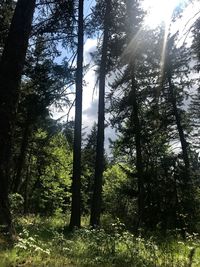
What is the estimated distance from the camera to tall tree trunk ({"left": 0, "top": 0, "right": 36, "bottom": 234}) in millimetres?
6410

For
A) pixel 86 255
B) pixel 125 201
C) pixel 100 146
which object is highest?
pixel 100 146

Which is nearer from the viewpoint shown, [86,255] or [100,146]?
[86,255]

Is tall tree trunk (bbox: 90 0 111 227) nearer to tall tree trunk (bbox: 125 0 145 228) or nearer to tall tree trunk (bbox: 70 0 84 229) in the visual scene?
tall tree trunk (bbox: 70 0 84 229)

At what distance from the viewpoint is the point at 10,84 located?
6891 mm

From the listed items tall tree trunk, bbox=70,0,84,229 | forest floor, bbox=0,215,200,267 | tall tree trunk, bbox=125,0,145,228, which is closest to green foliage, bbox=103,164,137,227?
tall tree trunk, bbox=125,0,145,228

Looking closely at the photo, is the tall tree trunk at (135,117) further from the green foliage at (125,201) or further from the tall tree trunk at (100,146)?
the green foliage at (125,201)

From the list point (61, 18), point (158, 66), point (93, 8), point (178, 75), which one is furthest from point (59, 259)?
point (178, 75)

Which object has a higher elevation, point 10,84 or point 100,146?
point 100,146

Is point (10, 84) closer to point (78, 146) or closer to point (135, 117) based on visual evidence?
point (78, 146)

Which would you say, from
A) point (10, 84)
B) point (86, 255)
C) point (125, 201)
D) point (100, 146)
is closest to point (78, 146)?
point (100, 146)

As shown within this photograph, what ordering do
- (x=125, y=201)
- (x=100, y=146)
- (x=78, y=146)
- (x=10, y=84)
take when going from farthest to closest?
(x=125, y=201) < (x=100, y=146) < (x=78, y=146) < (x=10, y=84)

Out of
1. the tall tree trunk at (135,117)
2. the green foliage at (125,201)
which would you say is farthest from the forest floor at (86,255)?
the green foliage at (125,201)

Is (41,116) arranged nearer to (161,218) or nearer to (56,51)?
(56,51)

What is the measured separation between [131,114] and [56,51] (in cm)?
698
